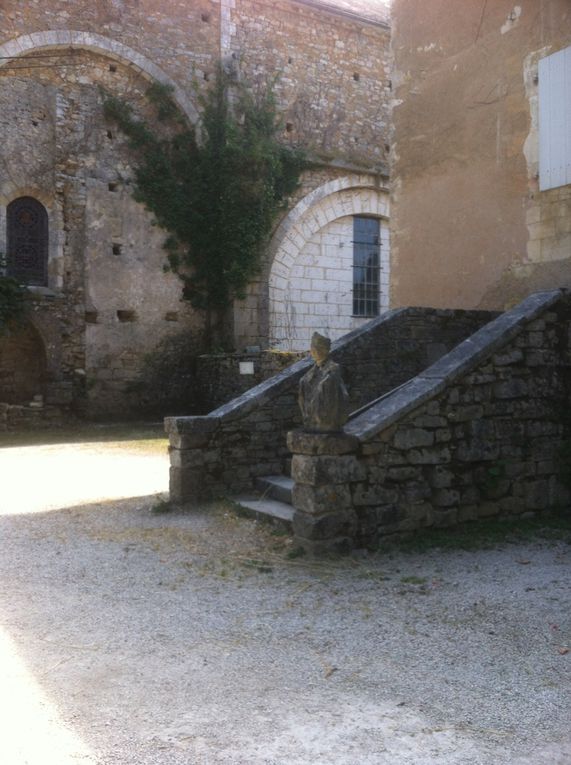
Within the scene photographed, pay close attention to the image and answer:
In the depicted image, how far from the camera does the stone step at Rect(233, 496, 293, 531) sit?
19.3ft

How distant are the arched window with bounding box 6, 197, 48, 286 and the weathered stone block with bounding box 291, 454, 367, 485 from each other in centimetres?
1078

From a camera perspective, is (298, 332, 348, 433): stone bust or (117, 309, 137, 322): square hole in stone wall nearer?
(298, 332, 348, 433): stone bust

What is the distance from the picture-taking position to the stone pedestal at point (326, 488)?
16.3 feet

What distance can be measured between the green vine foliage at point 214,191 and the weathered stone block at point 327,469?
10.8 m

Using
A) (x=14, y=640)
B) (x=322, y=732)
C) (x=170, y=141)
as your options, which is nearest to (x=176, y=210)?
(x=170, y=141)

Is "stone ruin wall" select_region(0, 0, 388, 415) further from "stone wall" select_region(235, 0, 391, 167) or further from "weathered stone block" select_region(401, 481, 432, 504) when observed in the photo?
"weathered stone block" select_region(401, 481, 432, 504)

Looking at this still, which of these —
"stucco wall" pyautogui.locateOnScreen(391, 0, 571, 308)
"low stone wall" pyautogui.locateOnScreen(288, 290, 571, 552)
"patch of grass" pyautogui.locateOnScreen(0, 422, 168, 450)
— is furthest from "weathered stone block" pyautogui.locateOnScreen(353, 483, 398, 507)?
"patch of grass" pyautogui.locateOnScreen(0, 422, 168, 450)

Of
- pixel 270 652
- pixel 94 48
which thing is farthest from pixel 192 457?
pixel 94 48

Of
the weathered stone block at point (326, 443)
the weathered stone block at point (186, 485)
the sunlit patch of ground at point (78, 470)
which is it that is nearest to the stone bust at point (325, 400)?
the weathered stone block at point (326, 443)

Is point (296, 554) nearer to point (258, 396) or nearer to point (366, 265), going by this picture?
point (258, 396)

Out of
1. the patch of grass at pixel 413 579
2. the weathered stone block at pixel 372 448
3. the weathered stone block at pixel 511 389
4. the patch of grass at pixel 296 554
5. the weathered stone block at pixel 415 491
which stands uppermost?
the weathered stone block at pixel 511 389

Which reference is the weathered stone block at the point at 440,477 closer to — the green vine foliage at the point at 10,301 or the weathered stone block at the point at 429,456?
the weathered stone block at the point at 429,456

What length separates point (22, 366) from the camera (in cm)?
1455

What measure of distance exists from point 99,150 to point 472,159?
9.34 m
